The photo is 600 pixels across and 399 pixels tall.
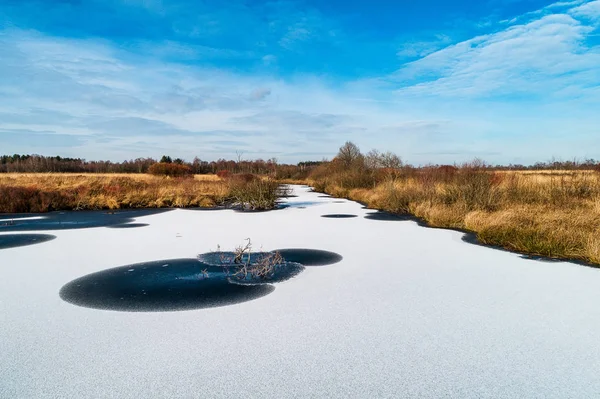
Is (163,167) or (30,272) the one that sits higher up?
(163,167)

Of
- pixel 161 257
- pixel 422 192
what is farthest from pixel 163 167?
pixel 161 257

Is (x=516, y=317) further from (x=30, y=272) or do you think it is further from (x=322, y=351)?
(x=30, y=272)

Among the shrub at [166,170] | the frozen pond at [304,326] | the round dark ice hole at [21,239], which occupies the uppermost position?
the shrub at [166,170]

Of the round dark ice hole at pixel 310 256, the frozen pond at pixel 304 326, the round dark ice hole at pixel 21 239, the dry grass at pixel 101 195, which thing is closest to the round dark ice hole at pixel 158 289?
the frozen pond at pixel 304 326

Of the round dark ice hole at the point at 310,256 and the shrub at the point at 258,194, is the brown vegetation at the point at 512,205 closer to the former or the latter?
the round dark ice hole at the point at 310,256

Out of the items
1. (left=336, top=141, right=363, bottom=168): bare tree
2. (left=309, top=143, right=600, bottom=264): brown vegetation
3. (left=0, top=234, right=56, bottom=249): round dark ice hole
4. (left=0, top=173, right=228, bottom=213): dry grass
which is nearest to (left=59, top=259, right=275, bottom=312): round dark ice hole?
(left=0, top=234, right=56, bottom=249): round dark ice hole

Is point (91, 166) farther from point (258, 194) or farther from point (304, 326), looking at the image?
point (304, 326)
